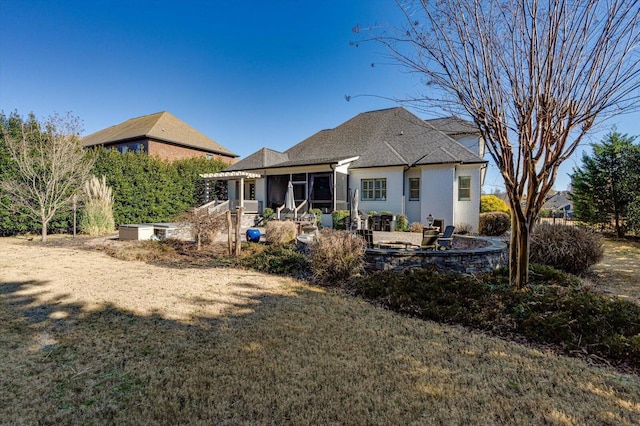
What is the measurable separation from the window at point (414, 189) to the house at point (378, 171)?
0.05m

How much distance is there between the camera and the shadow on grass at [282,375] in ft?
7.97

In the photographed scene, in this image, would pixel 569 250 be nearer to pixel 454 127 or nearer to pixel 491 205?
pixel 491 205

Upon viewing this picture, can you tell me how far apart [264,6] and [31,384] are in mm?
12546

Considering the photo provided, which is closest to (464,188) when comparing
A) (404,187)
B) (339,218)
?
(404,187)

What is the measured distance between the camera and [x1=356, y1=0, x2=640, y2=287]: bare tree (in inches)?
158

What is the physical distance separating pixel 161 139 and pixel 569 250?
102 ft

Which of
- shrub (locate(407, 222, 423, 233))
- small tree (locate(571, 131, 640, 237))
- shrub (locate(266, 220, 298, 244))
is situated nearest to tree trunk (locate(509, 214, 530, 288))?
shrub (locate(266, 220, 298, 244))

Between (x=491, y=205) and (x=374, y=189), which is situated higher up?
(x=374, y=189)

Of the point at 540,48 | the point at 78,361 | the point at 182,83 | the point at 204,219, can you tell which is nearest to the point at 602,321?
the point at 540,48

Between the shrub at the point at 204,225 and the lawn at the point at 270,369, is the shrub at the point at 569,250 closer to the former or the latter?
the lawn at the point at 270,369

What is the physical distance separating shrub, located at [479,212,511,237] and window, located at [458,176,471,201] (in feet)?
4.92

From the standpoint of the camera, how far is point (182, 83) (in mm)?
19141

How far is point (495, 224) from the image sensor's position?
14.2 meters

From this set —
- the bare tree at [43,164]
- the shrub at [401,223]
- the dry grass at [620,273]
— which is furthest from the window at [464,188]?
the bare tree at [43,164]
